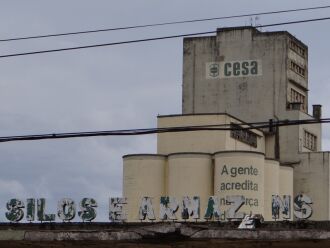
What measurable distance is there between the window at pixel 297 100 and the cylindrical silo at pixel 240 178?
49.5 feet

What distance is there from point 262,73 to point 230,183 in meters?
18.9

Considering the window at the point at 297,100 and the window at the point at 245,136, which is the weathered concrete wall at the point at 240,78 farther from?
the window at the point at 245,136

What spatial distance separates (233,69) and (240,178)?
19.1 metres

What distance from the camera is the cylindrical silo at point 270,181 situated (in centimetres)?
10000

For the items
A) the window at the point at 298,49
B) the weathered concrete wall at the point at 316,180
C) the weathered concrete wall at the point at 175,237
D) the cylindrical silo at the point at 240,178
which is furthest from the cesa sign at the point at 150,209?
the weathered concrete wall at the point at 175,237

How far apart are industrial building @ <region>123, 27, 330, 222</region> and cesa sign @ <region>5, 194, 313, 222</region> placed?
1544mm

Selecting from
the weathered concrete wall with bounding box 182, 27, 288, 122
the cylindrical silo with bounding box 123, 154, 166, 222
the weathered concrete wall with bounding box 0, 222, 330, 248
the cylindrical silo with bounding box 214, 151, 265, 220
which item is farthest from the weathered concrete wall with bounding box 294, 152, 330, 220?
the weathered concrete wall with bounding box 0, 222, 330, 248

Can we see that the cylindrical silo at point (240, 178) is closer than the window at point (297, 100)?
Yes

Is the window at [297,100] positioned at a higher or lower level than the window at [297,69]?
lower

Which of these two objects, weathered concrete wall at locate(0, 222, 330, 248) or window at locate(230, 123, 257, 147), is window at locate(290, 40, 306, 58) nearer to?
window at locate(230, 123, 257, 147)

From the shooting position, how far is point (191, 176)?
9544cm

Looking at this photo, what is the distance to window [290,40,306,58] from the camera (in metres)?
110

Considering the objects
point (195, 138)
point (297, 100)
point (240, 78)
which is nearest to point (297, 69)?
point (297, 100)

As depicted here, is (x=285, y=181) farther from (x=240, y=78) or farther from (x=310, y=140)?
(x=240, y=78)
